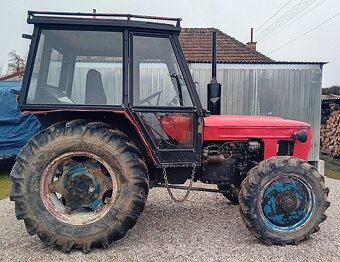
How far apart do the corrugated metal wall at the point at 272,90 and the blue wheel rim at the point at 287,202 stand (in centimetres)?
531

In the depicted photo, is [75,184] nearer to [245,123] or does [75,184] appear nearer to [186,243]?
[186,243]

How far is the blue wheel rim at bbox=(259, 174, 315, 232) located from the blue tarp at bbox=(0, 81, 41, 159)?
6559 mm

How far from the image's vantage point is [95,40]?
3619mm

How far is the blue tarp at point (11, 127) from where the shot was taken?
8578 mm

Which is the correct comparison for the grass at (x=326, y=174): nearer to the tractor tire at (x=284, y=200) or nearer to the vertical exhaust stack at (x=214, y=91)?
the vertical exhaust stack at (x=214, y=91)

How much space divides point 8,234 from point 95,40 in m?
2.44

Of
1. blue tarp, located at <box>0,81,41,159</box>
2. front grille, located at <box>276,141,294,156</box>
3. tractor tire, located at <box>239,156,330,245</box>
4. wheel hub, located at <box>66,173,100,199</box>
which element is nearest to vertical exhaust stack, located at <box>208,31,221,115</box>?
front grille, located at <box>276,141,294,156</box>

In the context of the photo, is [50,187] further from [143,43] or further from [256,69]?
[256,69]

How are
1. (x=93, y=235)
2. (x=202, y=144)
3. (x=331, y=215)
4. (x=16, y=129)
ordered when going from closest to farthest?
(x=93, y=235) < (x=202, y=144) < (x=331, y=215) < (x=16, y=129)

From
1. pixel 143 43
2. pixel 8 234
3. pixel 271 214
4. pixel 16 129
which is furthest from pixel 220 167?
pixel 16 129

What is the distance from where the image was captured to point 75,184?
11.7 feet

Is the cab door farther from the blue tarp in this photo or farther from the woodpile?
the woodpile

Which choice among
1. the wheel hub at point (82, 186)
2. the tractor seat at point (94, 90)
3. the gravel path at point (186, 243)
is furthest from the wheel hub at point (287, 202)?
the tractor seat at point (94, 90)

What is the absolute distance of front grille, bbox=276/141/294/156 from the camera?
4.21 meters
